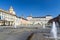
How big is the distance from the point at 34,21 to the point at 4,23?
214ft

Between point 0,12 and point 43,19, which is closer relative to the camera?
point 0,12

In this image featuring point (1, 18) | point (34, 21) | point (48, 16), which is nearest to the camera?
point (1, 18)

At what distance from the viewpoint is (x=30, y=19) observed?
127m

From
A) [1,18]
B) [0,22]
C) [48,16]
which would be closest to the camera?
[0,22]

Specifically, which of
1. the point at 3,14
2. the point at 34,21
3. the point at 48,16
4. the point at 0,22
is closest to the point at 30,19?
the point at 34,21

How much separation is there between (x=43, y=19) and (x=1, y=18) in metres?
69.0

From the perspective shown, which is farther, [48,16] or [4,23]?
[48,16]

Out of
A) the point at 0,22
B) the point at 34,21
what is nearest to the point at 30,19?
the point at 34,21

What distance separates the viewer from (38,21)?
12094cm

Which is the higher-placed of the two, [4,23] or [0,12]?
[0,12]

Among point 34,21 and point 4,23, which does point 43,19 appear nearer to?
point 34,21

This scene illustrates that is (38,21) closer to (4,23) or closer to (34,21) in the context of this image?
(34,21)

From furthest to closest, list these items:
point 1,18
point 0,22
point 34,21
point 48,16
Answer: point 48,16 < point 34,21 < point 1,18 < point 0,22

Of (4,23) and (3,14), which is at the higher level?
(3,14)
